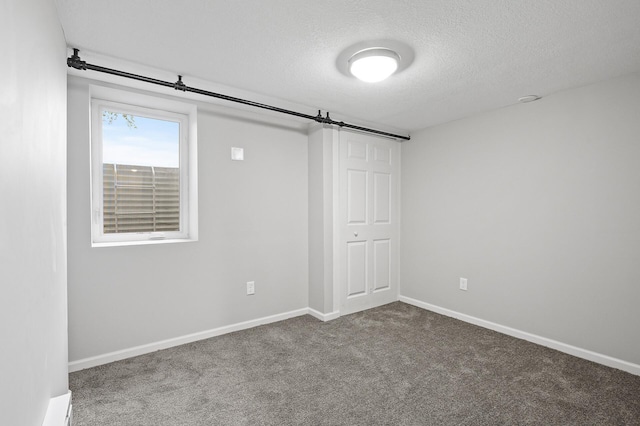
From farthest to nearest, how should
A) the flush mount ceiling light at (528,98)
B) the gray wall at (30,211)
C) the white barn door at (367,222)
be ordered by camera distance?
the white barn door at (367,222), the flush mount ceiling light at (528,98), the gray wall at (30,211)

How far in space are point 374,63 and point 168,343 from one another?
9.06 ft

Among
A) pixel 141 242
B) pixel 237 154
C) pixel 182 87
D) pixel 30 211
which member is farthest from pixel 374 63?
pixel 141 242

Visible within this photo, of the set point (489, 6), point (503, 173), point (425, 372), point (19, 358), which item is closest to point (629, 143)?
point (503, 173)

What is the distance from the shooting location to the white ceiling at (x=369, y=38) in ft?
5.21

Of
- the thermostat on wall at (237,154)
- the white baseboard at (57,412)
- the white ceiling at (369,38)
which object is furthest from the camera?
the thermostat on wall at (237,154)

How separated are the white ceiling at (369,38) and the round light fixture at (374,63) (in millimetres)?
109

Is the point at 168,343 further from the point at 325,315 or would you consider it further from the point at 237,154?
the point at 237,154

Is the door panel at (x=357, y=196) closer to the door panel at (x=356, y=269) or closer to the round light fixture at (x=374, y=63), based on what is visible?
the door panel at (x=356, y=269)

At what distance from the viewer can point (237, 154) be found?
3143 millimetres

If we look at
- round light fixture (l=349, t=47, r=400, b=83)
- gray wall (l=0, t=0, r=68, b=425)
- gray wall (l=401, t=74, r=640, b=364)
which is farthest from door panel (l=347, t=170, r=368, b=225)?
gray wall (l=0, t=0, r=68, b=425)

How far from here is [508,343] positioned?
9.39 feet

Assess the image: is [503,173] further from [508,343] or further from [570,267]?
[508,343]

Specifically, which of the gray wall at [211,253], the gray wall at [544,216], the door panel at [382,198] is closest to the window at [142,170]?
the gray wall at [211,253]

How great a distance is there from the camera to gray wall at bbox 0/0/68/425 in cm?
87
